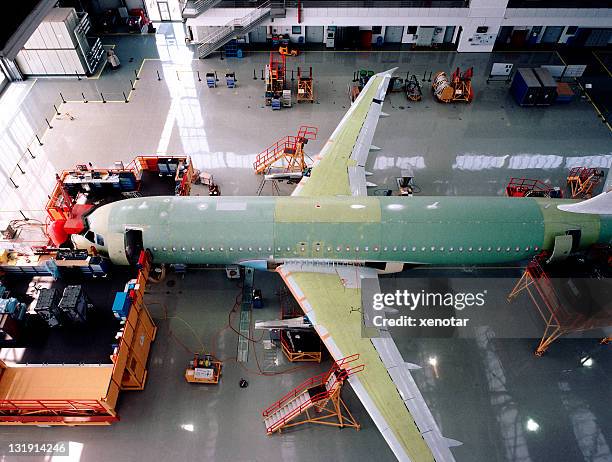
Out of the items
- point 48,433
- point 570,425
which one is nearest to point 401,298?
point 570,425

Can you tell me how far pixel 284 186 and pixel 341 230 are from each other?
32.7 ft

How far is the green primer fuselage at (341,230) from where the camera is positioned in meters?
23.1

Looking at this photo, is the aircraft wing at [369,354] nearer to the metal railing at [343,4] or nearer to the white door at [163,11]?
the metal railing at [343,4]

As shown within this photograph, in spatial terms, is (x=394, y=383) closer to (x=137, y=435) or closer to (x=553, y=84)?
(x=137, y=435)

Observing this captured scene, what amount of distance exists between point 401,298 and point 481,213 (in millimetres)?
6409

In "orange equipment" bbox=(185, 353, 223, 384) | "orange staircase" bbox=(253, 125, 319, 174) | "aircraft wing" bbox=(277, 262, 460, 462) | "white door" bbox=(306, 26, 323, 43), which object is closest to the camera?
"aircraft wing" bbox=(277, 262, 460, 462)

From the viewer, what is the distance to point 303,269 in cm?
2367

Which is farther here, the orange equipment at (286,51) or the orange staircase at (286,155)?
the orange equipment at (286,51)

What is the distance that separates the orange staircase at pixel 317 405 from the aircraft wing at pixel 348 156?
10.9m

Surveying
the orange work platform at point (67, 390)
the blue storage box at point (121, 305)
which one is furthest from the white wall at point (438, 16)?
the orange work platform at point (67, 390)

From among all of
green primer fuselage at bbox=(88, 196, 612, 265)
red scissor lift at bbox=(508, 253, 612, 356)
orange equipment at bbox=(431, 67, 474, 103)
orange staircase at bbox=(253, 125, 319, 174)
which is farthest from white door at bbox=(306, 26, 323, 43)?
red scissor lift at bbox=(508, 253, 612, 356)

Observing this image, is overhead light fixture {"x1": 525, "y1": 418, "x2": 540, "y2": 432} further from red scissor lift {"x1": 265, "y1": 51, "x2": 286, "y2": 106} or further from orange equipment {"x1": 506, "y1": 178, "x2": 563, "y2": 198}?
red scissor lift {"x1": 265, "y1": 51, "x2": 286, "y2": 106}

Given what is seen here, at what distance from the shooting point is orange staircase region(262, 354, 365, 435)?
1977cm

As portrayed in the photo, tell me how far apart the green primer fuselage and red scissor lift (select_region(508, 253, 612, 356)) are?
1.36m
